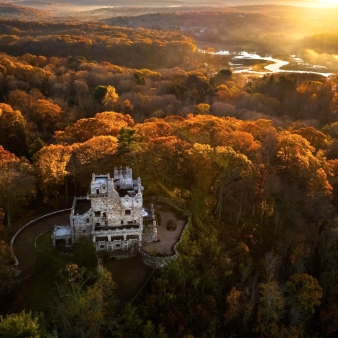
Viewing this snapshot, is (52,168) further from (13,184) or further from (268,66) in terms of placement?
(268,66)

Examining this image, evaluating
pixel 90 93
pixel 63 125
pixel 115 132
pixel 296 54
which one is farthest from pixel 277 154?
pixel 296 54

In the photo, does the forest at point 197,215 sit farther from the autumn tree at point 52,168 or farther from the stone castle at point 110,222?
the stone castle at point 110,222

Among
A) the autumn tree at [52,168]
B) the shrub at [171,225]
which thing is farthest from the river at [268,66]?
the shrub at [171,225]

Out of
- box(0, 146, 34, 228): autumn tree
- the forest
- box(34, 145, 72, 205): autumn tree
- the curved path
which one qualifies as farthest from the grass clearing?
box(0, 146, 34, 228): autumn tree

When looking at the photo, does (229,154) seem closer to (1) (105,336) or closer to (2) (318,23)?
(1) (105,336)

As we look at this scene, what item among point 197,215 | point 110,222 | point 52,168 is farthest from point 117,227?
point 52,168

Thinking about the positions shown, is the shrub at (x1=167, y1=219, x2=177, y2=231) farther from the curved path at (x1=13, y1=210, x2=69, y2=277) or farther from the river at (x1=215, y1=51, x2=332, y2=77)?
the river at (x1=215, y1=51, x2=332, y2=77)
